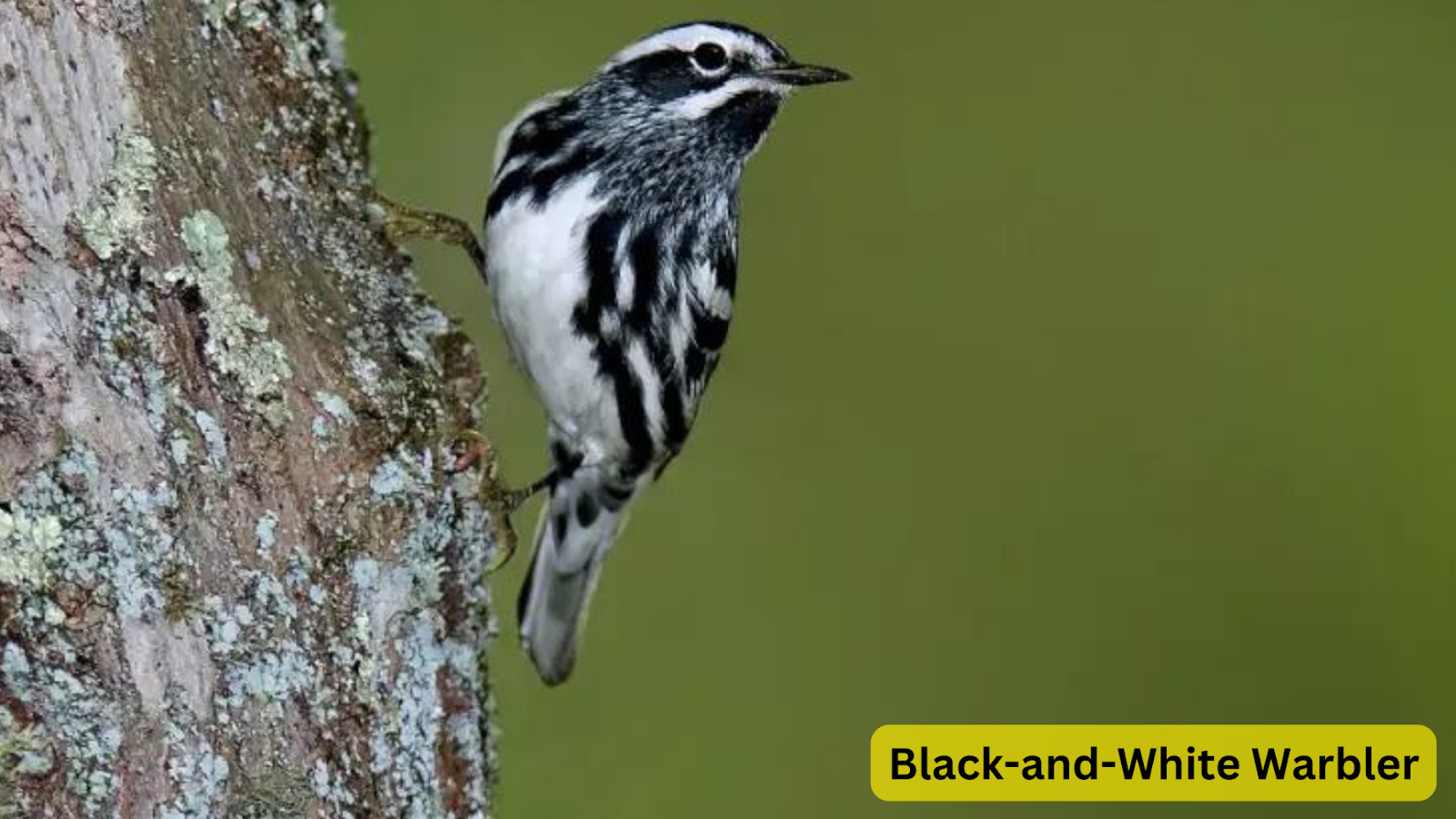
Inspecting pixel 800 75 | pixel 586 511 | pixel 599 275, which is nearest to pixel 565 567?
pixel 586 511

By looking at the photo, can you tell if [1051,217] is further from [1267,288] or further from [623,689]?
[623,689]

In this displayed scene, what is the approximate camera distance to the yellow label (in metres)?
4.48

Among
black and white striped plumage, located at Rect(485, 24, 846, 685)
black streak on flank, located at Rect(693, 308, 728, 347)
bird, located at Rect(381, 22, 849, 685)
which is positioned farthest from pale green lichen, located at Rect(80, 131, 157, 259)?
black streak on flank, located at Rect(693, 308, 728, 347)

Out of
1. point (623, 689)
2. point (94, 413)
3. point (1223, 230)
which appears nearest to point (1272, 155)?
point (1223, 230)

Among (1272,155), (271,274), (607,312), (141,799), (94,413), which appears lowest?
(141,799)

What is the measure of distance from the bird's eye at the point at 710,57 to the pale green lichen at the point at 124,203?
1187 mm

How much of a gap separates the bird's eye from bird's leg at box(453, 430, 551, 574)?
2.51 ft

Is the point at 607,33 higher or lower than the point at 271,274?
higher

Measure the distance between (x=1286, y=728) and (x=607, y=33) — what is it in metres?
2.15

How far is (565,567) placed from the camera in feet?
12.8

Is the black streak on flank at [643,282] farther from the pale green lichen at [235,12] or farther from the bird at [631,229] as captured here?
the pale green lichen at [235,12]

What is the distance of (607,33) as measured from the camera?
4965mm

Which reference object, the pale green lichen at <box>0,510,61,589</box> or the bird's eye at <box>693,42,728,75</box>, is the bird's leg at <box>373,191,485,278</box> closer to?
the bird's eye at <box>693,42,728,75</box>

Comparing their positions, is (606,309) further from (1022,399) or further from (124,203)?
(1022,399)
